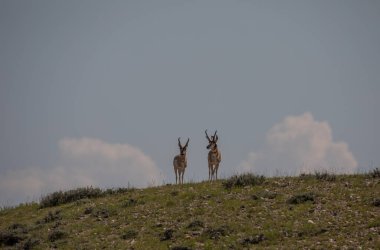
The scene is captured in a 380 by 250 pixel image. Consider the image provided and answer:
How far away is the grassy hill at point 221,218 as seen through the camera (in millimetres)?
19875

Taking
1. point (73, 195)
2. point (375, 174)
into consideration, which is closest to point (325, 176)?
point (375, 174)

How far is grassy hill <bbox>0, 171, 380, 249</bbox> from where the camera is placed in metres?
19.9

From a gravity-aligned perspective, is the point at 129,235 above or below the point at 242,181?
below

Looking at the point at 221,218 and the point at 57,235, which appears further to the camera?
the point at 57,235

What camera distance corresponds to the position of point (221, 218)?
22.5 metres

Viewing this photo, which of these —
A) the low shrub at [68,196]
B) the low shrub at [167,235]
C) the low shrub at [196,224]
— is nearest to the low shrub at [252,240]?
the low shrub at [196,224]

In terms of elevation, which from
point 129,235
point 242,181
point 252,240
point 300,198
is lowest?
point 252,240

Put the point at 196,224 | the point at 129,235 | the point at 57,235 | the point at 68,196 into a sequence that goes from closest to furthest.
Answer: the point at 196,224
the point at 129,235
the point at 57,235
the point at 68,196

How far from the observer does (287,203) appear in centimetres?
2317

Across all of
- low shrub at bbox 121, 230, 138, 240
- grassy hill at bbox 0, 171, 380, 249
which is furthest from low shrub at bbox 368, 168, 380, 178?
low shrub at bbox 121, 230, 138, 240

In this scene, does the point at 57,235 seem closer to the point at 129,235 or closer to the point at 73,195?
the point at 129,235

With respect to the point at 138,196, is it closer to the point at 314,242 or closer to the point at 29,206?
the point at 29,206

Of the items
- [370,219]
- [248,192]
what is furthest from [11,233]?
Result: [370,219]

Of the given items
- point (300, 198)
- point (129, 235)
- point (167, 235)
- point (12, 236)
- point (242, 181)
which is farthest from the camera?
point (242, 181)
